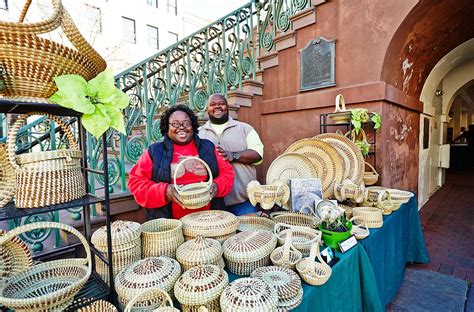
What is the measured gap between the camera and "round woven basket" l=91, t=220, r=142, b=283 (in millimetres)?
1124

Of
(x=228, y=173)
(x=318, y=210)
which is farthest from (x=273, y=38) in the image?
(x=318, y=210)

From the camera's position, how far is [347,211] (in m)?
2.01

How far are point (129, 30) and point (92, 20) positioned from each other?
97.7 inches

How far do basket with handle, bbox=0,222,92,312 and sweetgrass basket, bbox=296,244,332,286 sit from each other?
35.8 inches

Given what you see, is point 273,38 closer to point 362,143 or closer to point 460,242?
point 362,143

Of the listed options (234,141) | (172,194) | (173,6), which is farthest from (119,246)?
(173,6)

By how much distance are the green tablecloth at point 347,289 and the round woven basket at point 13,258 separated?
3.00 feet

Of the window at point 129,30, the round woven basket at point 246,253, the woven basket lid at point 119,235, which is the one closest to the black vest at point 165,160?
the woven basket lid at point 119,235

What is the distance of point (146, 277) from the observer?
3.20ft

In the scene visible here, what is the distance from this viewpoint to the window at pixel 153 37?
1639 cm

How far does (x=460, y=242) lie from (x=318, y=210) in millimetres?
3328

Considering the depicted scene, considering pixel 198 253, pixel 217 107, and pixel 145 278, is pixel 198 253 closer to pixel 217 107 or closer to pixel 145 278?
pixel 145 278

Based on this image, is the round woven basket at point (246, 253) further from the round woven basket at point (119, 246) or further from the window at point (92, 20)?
the window at point (92, 20)

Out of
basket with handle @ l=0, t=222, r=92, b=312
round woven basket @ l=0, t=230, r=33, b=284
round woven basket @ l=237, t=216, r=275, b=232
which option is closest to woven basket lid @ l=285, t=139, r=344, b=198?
round woven basket @ l=237, t=216, r=275, b=232
